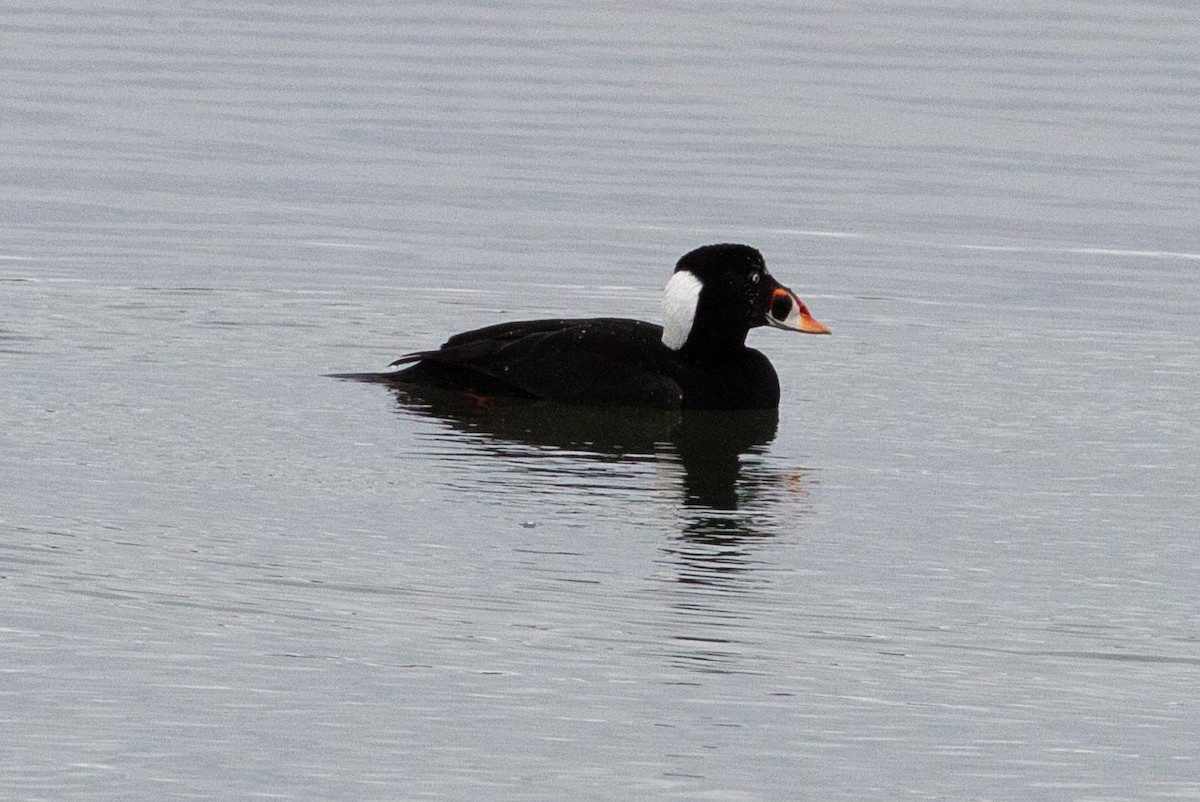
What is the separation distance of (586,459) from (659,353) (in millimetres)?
1510

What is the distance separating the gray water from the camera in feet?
22.6

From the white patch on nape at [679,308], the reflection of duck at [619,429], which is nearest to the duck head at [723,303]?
the white patch on nape at [679,308]

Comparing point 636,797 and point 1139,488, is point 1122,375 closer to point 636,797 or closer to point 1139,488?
point 1139,488

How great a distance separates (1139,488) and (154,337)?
5302mm

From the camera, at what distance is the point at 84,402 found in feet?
37.4

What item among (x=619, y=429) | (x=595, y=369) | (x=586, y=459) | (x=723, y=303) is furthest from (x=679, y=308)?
(x=586, y=459)

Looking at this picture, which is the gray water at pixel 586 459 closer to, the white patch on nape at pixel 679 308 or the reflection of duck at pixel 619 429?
the reflection of duck at pixel 619 429

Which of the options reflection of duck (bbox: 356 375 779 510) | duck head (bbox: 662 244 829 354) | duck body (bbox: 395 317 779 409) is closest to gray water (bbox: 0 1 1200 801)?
reflection of duck (bbox: 356 375 779 510)

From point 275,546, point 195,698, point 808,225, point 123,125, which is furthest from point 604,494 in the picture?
point 123,125

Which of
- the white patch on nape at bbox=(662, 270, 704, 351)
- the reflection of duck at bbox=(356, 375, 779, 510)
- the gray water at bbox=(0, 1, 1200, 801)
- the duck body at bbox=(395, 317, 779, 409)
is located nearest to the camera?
the gray water at bbox=(0, 1, 1200, 801)

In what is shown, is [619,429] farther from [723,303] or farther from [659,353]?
[723,303]

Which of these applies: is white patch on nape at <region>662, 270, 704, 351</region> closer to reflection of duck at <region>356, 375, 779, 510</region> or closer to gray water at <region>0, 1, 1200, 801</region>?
reflection of duck at <region>356, 375, 779, 510</region>

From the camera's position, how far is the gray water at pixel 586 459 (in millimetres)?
6887

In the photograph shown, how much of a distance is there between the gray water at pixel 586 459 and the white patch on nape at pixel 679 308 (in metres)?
0.52
